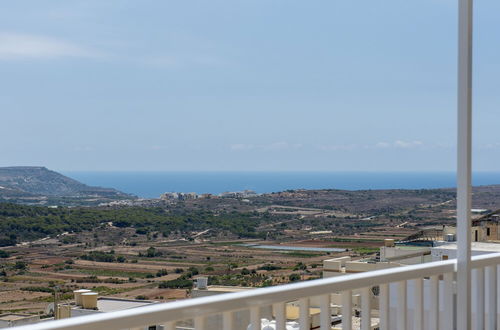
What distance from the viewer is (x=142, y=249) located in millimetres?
11281

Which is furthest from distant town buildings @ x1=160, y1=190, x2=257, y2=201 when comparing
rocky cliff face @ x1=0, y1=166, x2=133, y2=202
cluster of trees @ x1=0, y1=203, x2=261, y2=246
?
rocky cliff face @ x1=0, y1=166, x2=133, y2=202

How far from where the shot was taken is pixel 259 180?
23891 millimetres

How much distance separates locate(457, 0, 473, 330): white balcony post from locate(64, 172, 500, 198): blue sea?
1461 cm

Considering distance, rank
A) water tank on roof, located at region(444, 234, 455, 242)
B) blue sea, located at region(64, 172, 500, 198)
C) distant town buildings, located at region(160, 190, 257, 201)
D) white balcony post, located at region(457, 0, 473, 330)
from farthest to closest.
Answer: blue sea, located at region(64, 172, 500, 198) < distant town buildings, located at region(160, 190, 257, 201) < water tank on roof, located at region(444, 234, 455, 242) < white balcony post, located at region(457, 0, 473, 330)

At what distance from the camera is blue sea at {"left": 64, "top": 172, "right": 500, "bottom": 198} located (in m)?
19.0

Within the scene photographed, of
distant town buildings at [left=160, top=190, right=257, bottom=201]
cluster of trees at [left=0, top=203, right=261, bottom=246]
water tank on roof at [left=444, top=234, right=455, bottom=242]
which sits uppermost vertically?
distant town buildings at [left=160, top=190, right=257, bottom=201]

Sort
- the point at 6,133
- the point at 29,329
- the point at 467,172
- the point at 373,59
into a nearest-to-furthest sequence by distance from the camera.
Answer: the point at 29,329
the point at 467,172
the point at 6,133
the point at 373,59

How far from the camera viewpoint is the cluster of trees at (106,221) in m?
9.58

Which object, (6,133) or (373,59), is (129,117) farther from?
(373,59)

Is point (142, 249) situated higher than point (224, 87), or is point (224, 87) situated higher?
point (224, 87)

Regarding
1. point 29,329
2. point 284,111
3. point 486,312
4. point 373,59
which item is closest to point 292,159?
point 284,111

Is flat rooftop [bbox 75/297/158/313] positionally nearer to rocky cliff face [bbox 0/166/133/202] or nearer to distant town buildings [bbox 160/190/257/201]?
rocky cliff face [bbox 0/166/133/202]

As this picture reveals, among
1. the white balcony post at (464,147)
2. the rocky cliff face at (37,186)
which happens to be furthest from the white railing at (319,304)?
the rocky cliff face at (37,186)

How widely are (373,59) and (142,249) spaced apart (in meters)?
22.4
